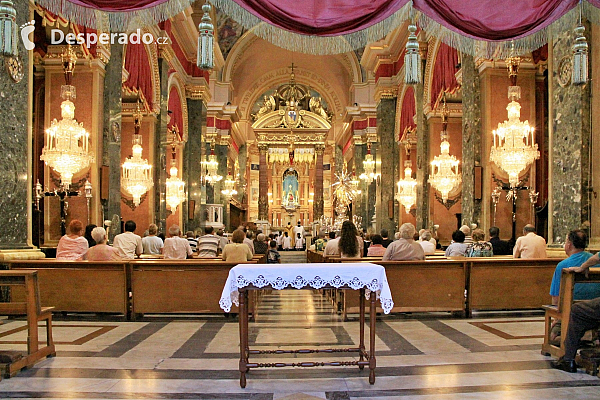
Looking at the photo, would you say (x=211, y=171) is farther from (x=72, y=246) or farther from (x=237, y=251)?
(x=237, y=251)

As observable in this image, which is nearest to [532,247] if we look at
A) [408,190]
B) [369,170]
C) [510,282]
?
[510,282]

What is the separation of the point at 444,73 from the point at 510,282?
8.15 metres

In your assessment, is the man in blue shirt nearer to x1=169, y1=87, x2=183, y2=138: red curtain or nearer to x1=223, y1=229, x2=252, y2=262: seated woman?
x1=223, y1=229, x2=252, y2=262: seated woman

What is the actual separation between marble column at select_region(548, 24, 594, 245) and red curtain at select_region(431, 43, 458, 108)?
5.44 meters

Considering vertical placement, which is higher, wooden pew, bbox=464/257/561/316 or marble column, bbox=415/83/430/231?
marble column, bbox=415/83/430/231

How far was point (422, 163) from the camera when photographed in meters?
16.2

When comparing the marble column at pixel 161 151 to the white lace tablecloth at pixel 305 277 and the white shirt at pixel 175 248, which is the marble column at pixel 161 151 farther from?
the white lace tablecloth at pixel 305 277

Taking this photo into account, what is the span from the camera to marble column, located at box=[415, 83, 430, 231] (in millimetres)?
16109

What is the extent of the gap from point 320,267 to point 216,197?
67.7 feet

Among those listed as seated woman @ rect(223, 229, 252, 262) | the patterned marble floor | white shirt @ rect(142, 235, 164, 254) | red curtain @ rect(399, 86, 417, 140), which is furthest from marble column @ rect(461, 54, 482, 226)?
white shirt @ rect(142, 235, 164, 254)

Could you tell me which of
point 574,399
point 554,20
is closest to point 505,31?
point 554,20

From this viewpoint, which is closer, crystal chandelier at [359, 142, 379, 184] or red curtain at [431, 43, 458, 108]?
red curtain at [431, 43, 458, 108]

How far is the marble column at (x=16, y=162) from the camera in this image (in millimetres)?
7340

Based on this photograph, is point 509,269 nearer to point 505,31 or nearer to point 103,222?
point 505,31
